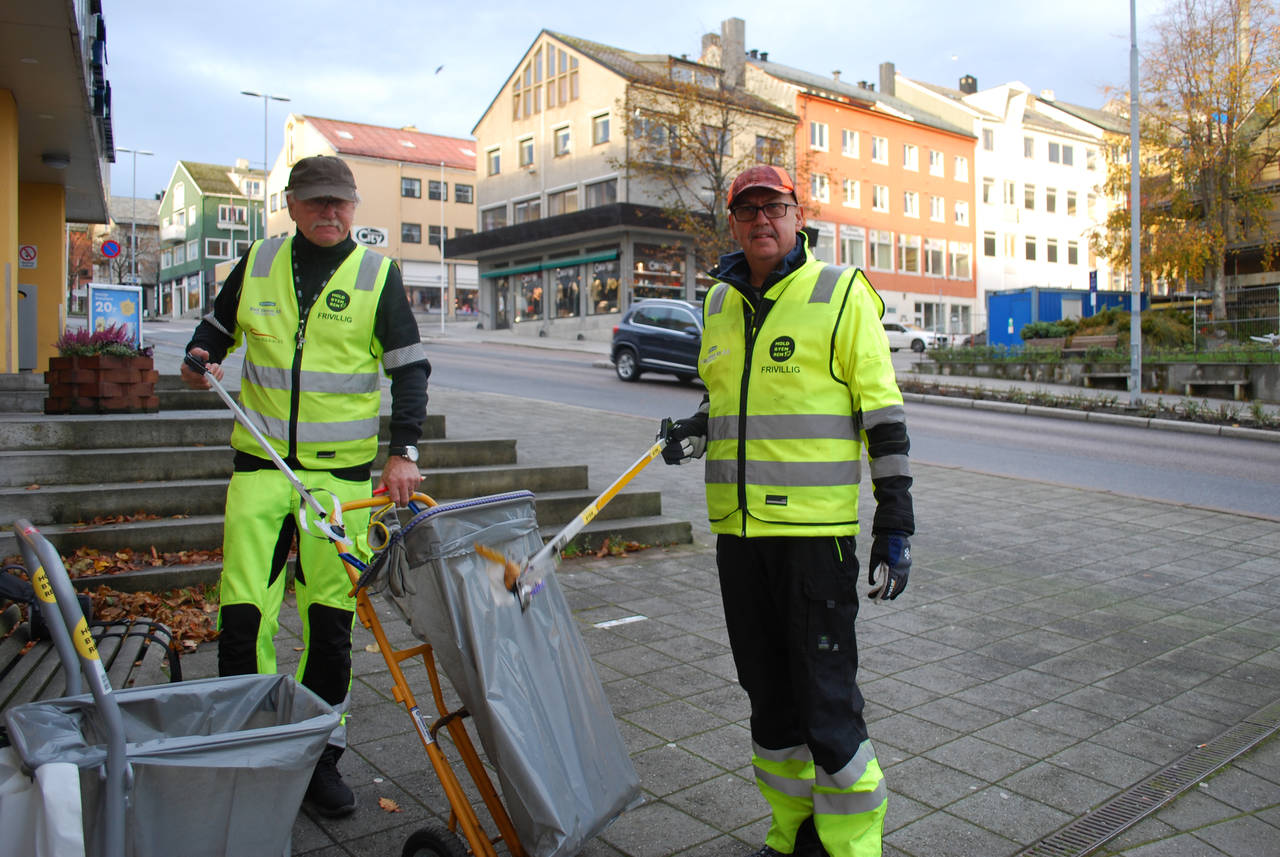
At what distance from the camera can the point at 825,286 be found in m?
2.97

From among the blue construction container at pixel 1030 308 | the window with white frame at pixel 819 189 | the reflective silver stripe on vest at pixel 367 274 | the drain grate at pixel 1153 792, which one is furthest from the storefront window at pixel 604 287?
the reflective silver stripe on vest at pixel 367 274

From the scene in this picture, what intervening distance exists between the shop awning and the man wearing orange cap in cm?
3951

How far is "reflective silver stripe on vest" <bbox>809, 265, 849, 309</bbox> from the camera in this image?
9.68 feet

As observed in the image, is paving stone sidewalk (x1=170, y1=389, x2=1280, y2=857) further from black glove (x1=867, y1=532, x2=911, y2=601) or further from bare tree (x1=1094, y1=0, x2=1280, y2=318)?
bare tree (x1=1094, y1=0, x2=1280, y2=318)

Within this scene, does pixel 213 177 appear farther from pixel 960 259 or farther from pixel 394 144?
pixel 960 259

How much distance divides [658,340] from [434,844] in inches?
741

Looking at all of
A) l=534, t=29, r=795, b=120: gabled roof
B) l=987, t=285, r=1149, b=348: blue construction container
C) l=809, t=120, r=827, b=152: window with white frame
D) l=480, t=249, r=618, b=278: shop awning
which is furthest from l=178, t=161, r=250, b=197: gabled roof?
l=987, t=285, r=1149, b=348: blue construction container

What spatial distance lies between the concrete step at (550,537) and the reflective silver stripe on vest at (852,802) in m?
4.01

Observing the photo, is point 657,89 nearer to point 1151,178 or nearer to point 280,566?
point 1151,178

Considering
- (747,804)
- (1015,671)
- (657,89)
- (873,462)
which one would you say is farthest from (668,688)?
(657,89)

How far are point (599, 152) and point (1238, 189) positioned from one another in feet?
82.4

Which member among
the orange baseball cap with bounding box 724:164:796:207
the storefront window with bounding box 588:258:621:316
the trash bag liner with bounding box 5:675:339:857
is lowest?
the trash bag liner with bounding box 5:675:339:857

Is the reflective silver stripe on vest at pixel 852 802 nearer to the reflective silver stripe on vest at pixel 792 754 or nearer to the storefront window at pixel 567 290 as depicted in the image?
the reflective silver stripe on vest at pixel 792 754

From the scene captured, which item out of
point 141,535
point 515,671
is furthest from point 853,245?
point 515,671
